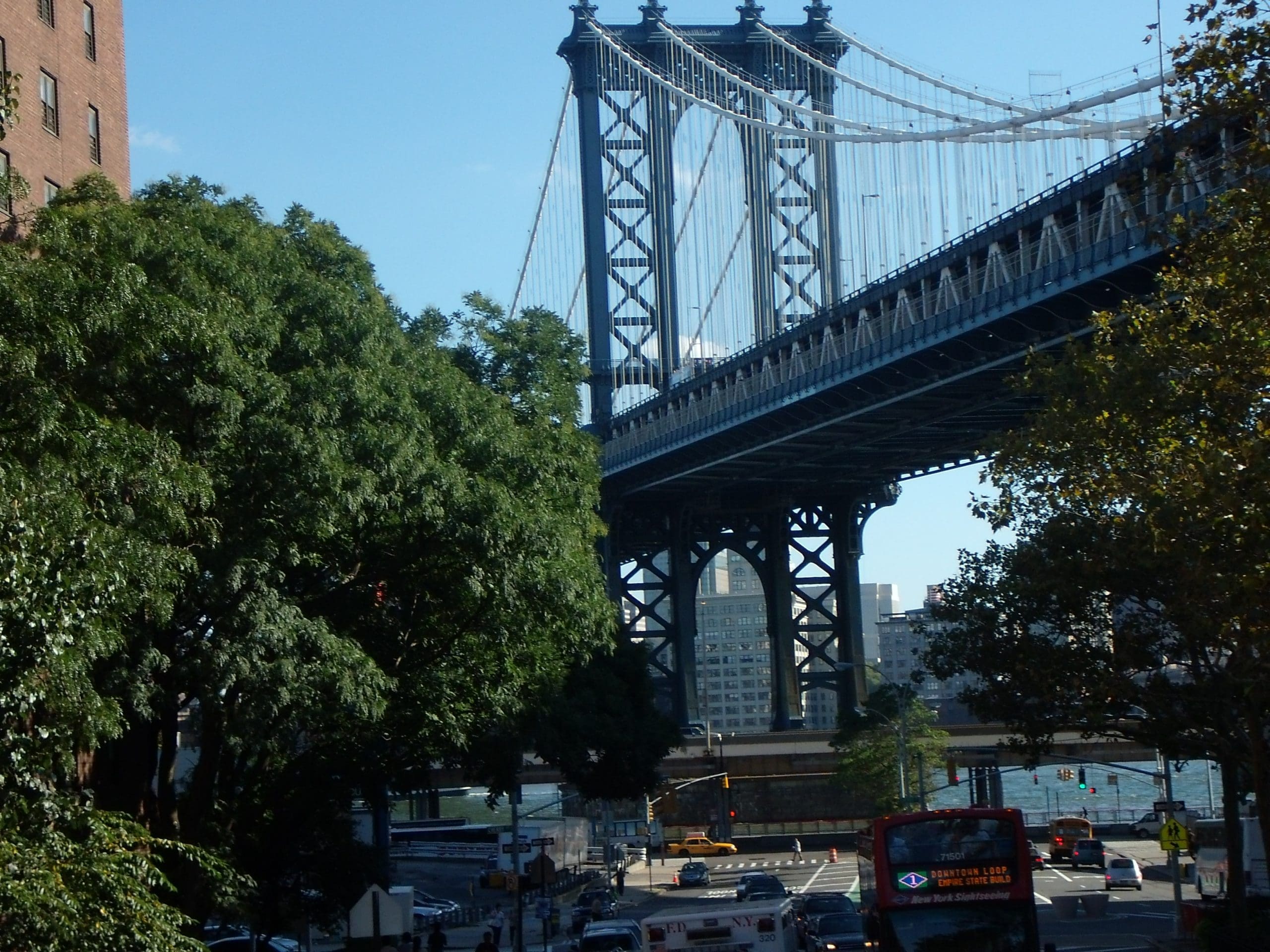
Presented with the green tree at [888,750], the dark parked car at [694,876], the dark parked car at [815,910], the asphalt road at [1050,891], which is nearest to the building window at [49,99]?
the dark parked car at [815,910]

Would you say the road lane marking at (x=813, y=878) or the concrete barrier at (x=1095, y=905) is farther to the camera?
the road lane marking at (x=813, y=878)

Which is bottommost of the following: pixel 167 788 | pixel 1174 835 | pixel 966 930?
pixel 1174 835

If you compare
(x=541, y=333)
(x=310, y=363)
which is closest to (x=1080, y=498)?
(x=541, y=333)

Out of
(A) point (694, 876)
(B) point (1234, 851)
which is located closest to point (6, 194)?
(B) point (1234, 851)

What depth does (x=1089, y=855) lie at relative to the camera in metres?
70.6

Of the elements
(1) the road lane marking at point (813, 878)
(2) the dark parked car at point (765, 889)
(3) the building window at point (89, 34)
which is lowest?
(1) the road lane marking at point (813, 878)

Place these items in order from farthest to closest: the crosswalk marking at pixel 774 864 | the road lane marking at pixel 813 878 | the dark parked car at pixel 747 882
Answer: the crosswalk marking at pixel 774 864 < the road lane marking at pixel 813 878 < the dark parked car at pixel 747 882

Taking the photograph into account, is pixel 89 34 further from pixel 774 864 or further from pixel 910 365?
pixel 774 864

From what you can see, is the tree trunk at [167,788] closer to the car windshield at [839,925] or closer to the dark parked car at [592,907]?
the car windshield at [839,925]

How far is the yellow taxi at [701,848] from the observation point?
292 feet

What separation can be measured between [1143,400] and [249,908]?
1560 cm

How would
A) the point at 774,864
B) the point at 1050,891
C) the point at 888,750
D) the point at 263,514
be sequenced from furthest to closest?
the point at 888,750, the point at 774,864, the point at 1050,891, the point at 263,514

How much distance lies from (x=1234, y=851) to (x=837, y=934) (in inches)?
360

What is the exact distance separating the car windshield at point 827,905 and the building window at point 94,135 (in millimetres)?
23364
